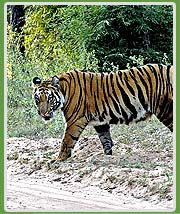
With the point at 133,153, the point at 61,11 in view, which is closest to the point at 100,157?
the point at 133,153

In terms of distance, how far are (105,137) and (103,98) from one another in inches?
6.7

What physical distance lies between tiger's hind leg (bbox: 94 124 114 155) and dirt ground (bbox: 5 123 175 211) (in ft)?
0.07

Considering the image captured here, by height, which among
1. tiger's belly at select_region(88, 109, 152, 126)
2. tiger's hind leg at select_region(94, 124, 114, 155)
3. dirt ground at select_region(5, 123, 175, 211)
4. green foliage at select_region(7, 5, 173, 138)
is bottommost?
dirt ground at select_region(5, 123, 175, 211)

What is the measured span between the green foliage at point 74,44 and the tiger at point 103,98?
0.04 m

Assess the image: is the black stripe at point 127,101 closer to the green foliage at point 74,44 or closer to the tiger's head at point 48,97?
the green foliage at point 74,44

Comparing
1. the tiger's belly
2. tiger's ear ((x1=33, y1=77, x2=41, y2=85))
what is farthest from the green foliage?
Answer: the tiger's belly

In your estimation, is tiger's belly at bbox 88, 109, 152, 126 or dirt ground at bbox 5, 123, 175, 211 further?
tiger's belly at bbox 88, 109, 152, 126

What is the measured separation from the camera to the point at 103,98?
12.0 feet

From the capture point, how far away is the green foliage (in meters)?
3.63

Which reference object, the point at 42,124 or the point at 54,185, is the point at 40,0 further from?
the point at 54,185

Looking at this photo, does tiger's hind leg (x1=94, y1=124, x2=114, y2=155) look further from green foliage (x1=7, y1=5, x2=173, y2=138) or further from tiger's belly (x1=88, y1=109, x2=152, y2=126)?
green foliage (x1=7, y1=5, x2=173, y2=138)

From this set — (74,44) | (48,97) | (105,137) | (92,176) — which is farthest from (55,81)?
(92,176)

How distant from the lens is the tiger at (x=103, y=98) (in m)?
3.64

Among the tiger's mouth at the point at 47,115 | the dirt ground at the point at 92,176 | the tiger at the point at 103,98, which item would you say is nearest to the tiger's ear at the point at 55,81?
the tiger at the point at 103,98
